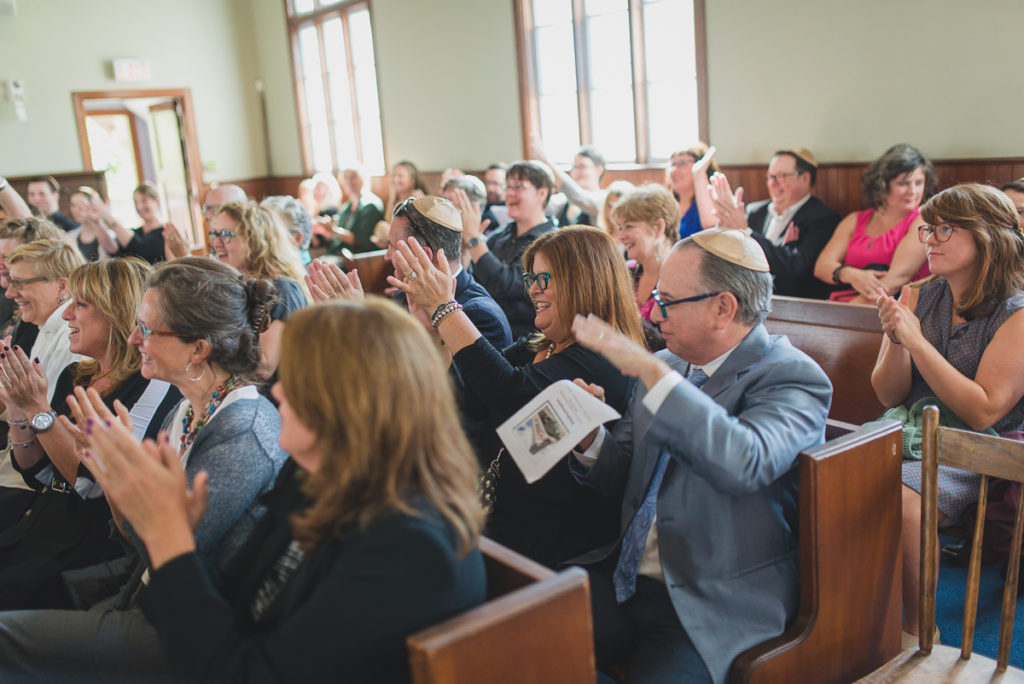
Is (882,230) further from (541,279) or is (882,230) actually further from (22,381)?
(22,381)

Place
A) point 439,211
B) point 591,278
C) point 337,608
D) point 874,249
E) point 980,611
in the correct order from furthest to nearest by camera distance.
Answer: point 874,249 < point 439,211 < point 980,611 < point 591,278 < point 337,608

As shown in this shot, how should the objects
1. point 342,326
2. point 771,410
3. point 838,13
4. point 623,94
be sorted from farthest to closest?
1. point 623,94
2. point 838,13
3. point 771,410
4. point 342,326

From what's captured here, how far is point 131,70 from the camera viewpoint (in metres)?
10.3

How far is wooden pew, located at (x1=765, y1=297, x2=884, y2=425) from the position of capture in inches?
109

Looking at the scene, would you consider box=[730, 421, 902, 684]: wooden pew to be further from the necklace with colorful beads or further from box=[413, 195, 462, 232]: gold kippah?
box=[413, 195, 462, 232]: gold kippah

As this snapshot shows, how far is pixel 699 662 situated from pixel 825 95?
4631 millimetres

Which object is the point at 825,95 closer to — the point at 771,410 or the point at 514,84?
the point at 514,84

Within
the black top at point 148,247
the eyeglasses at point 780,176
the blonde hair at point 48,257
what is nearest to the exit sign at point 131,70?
the black top at point 148,247

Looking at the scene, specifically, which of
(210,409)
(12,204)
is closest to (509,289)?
(210,409)

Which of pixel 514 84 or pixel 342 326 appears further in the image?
pixel 514 84

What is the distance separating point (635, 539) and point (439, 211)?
1.40 metres

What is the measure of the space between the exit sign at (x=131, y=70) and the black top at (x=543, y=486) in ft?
31.9

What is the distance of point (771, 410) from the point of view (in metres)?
1.59

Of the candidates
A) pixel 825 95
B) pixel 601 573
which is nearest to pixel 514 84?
pixel 825 95
